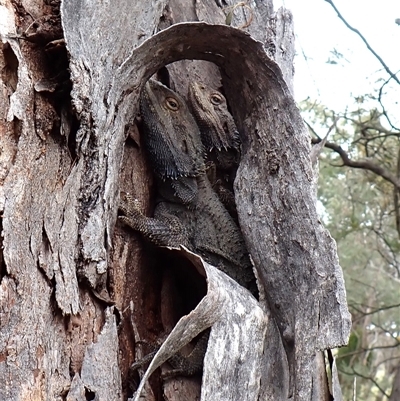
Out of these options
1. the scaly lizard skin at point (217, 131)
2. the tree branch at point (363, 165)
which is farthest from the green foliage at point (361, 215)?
the scaly lizard skin at point (217, 131)

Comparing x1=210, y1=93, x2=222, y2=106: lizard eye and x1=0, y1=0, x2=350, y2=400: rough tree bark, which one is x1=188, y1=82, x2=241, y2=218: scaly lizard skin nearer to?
x1=210, y1=93, x2=222, y2=106: lizard eye

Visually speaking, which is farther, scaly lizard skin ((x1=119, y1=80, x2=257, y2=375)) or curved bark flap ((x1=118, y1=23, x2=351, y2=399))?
scaly lizard skin ((x1=119, y1=80, x2=257, y2=375))

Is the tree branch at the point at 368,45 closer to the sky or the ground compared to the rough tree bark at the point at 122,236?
closer to the sky

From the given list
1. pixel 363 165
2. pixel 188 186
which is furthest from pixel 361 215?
pixel 188 186

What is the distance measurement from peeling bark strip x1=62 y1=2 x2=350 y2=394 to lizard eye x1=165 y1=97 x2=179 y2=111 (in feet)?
0.98

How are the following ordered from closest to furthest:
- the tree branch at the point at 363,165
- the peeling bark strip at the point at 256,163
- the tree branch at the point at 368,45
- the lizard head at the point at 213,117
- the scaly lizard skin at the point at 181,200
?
the peeling bark strip at the point at 256,163, the scaly lizard skin at the point at 181,200, the lizard head at the point at 213,117, the tree branch at the point at 368,45, the tree branch at the point at 363,165

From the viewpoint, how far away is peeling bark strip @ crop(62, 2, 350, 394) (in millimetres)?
2150

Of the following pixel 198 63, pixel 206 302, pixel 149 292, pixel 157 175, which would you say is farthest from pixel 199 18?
pixel 206 302

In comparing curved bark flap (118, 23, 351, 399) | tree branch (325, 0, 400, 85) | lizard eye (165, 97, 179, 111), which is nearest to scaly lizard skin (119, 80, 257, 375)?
lizard eye (165, 97, 179, 111)

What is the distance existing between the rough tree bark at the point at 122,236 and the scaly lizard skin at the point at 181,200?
0.38 feet

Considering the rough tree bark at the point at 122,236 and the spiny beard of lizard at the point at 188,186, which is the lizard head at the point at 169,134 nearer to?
the spiny beard of lizard at the point at 188,186

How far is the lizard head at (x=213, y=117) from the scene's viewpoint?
2908mm

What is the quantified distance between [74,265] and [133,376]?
48 cm

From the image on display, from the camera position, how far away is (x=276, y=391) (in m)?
2.28
